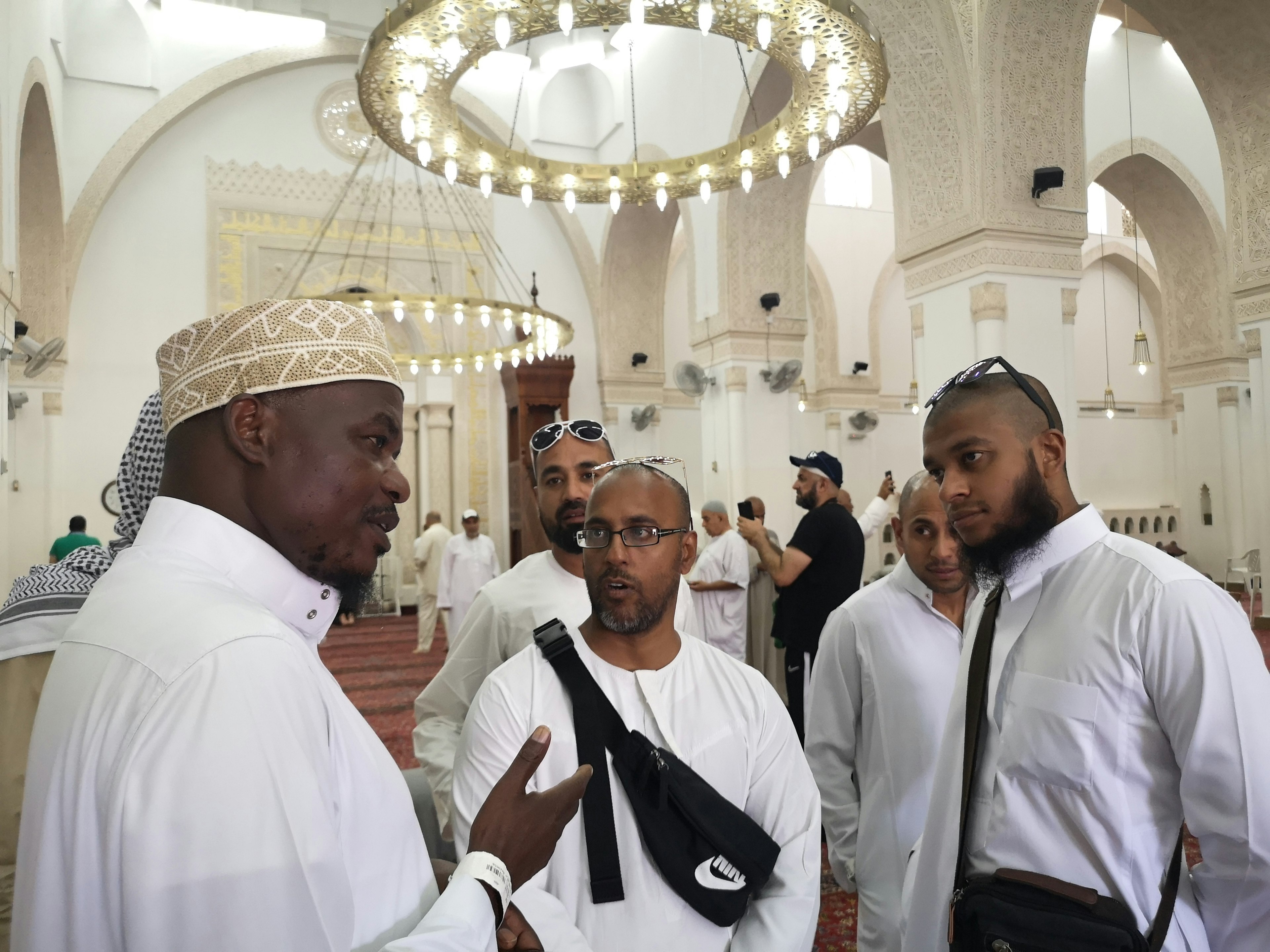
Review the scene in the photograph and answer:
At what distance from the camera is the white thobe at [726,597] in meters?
5.42

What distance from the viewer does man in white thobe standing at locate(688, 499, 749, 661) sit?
17.7ft

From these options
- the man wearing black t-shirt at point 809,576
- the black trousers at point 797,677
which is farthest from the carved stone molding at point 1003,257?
the black trousers at point 797,677

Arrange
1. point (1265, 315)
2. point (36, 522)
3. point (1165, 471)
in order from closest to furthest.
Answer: point (1265, 315)
point (36, 522)
point (1165, 471)

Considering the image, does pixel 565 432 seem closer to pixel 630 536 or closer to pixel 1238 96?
pixel 630 536

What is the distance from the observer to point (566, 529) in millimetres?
2340

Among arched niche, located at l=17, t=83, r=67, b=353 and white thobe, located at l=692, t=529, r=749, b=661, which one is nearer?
white thobe, located at l=692, t=529, r=749, b=661

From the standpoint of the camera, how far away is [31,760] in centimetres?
78

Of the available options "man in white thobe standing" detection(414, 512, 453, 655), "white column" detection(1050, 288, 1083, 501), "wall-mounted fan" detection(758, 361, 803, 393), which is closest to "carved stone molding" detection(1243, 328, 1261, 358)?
"white column" detection(1050, 288, 1083, 501)

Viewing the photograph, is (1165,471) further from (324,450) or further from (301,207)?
A: (324,450)

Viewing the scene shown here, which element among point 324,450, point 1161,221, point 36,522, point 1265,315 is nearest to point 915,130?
point 1265,315

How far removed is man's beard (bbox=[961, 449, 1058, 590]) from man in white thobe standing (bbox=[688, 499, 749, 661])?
377cm

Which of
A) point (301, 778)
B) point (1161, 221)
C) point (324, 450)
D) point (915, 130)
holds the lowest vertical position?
point (301, 778)

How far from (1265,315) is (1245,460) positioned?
7.31m

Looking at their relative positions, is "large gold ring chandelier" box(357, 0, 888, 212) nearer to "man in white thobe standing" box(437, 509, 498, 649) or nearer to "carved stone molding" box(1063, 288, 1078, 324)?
"carved stone molding" box(1063, 288, 1078, 324)
